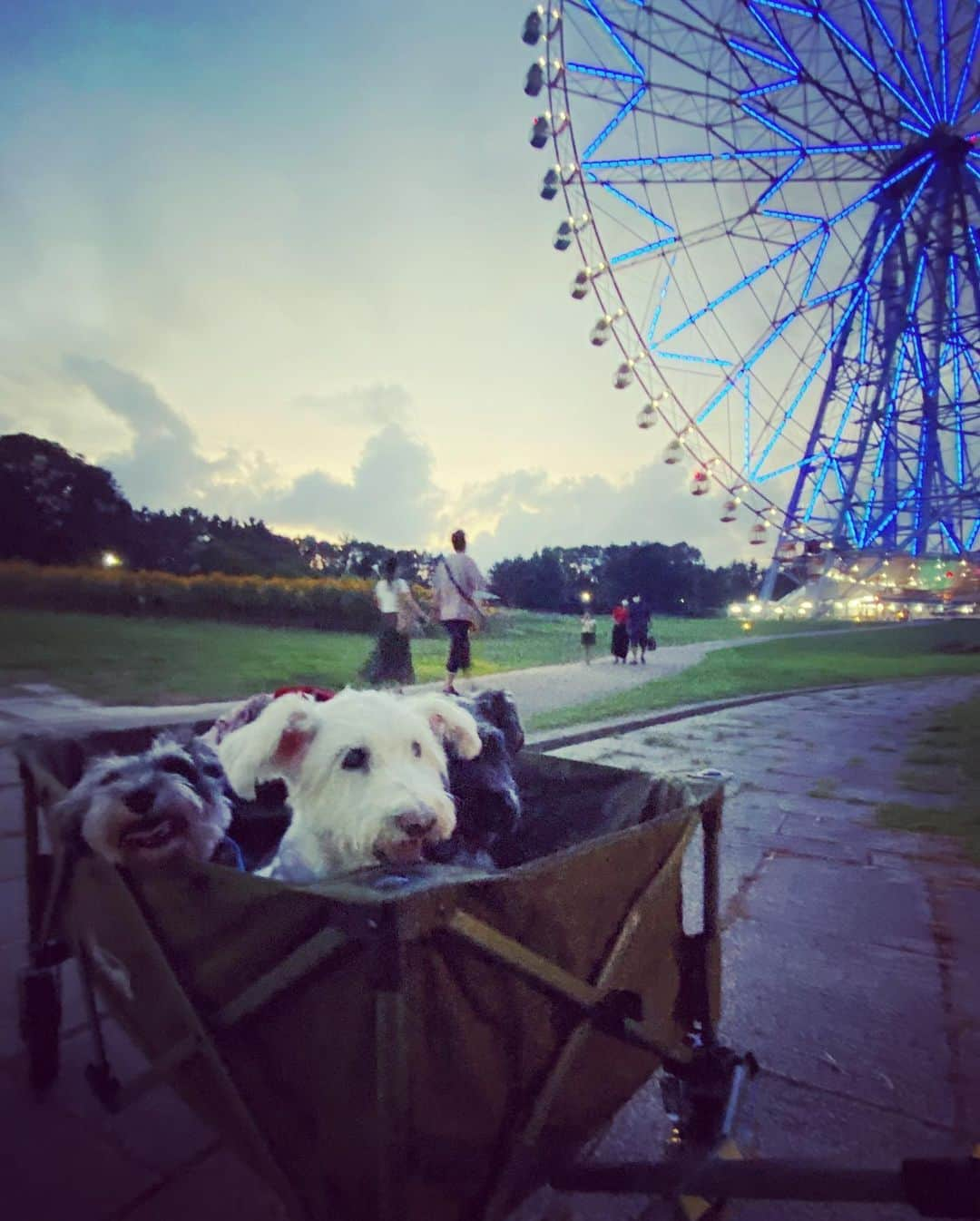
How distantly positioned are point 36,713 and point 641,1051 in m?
7.09

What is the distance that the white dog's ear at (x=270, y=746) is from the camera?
1.50 m

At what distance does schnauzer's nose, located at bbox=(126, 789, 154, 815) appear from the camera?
1.15 metres

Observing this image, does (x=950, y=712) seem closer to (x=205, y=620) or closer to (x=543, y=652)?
(x=543, y=652)

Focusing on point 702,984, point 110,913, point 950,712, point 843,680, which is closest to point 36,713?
point 110,913

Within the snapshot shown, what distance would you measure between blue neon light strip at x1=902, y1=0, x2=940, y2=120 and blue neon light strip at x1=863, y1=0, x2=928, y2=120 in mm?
162

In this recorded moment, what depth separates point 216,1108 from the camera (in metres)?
1.08

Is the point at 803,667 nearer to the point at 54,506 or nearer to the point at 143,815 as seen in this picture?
the point at 143,815

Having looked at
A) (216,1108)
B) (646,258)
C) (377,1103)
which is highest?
(646,258)

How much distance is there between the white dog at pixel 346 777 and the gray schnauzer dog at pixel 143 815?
0.92 ft

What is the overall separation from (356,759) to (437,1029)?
2.45ft

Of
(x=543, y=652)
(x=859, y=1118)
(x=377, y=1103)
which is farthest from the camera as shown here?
(x=543, y=652)

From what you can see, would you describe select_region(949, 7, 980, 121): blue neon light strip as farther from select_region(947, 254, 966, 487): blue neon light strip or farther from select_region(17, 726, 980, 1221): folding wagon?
select_region(17, 726, 980, 1221): folding wagon

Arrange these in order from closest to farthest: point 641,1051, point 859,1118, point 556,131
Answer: point 641,1051
point 859,1118
point 556,131

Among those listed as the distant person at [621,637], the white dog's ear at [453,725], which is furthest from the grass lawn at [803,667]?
the white dog's ear at [453,725]
